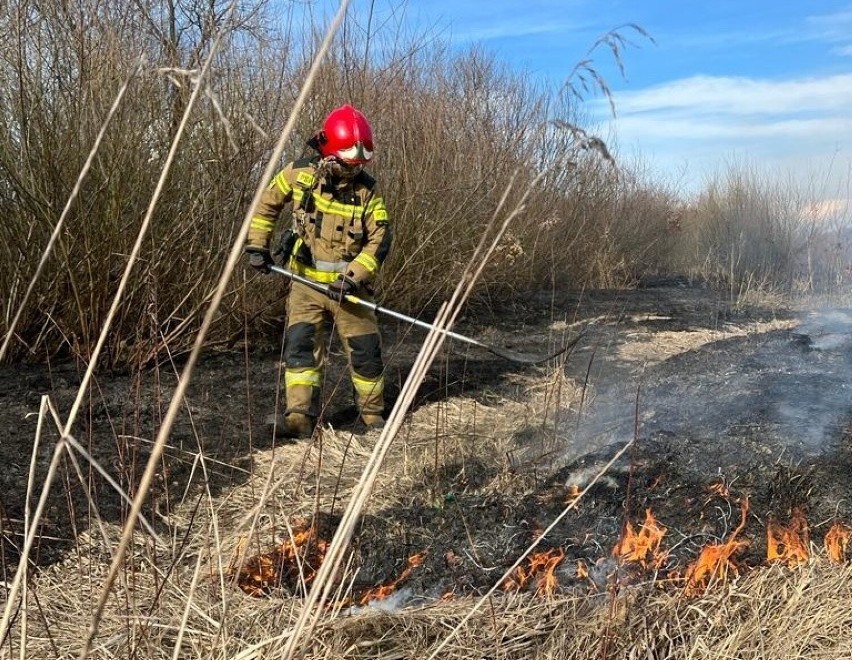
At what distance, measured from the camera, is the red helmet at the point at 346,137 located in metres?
4.11

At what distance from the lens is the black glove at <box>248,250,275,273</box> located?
13.7ft

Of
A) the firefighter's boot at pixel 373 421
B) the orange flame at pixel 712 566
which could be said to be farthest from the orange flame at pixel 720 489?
the firefighter's boot at pixel 373 421

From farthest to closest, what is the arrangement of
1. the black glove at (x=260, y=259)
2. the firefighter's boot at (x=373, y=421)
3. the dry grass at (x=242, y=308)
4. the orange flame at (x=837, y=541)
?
the firefighter's boot at (x=373, y=421), the black glove at (x=260, y=259), the orange flame at (x=837, y=541), the dry grass at (x=242, y=308)

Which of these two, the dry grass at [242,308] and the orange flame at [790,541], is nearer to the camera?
the dry grass at [242,308]

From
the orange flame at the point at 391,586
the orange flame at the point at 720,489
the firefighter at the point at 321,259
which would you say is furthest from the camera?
the firefighter at the point at 321,259

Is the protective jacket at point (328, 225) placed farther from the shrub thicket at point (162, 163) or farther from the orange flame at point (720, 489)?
the orange flame at point (720, 489)

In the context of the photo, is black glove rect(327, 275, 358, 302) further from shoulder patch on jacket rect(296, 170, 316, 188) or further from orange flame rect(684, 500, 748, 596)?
orange flame rect(684, 500, 748, 596)

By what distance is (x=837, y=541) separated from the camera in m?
2.66

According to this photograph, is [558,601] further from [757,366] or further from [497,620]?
[757,366]

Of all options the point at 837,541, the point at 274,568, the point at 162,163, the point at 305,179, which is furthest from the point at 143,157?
the point at 837,541

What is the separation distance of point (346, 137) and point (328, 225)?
1.81 feet

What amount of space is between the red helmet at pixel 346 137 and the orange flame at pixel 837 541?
291 centimetres

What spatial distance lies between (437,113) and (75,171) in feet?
13.2

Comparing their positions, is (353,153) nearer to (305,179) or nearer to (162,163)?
(305,179)
